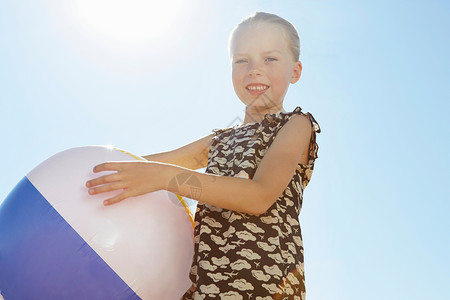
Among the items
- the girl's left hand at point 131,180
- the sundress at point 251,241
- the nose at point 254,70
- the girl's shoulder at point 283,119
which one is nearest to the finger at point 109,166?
the girl's left hand at point 131,180

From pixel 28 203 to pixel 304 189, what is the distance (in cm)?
154

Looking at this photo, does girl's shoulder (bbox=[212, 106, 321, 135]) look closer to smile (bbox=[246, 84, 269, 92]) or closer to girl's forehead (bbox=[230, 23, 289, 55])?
smile (bbox=[246, 84, 269, 92])

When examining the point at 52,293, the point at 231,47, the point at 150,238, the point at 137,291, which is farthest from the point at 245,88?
the point at 52,293

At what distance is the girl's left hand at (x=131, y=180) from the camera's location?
2.11 metres

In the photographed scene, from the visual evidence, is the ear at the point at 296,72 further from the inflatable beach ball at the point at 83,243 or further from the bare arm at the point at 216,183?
the inflatable beach ball at the point at 83,243

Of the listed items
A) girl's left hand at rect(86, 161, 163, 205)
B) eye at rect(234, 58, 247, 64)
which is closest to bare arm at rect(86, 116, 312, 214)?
girl's left hand at rect(86, 161, 163, 205)

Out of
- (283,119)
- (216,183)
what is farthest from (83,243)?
(283,119)

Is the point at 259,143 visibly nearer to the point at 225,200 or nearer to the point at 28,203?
the point at 225,200

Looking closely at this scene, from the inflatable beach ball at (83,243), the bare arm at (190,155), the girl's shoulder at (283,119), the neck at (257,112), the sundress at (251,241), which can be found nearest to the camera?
the inflatable beach ball at (83,243)

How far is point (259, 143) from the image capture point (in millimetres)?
2572

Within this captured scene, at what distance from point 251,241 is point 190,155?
1105 mm

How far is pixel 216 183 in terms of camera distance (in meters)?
2.15

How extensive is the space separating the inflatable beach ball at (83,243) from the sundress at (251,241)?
0.15 meters

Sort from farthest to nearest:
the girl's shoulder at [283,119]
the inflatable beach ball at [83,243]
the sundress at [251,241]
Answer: the girl's shoulder at [283,119] → the sundress at [251,241] → the inflatable beach ball at [83,243]
